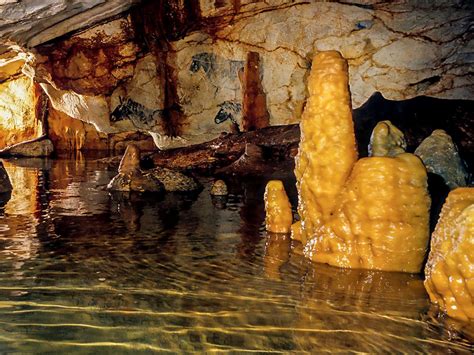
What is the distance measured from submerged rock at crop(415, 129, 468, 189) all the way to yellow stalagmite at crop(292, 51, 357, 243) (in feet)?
5.46

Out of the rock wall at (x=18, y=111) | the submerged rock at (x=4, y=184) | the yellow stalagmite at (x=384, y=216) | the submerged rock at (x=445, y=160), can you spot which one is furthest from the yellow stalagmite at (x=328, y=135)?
the rock wall at (x=18, y=111)

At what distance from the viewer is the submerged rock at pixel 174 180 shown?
390 inches

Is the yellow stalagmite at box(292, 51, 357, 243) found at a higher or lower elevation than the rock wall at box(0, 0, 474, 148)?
lower

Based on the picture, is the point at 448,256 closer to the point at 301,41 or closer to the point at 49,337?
the point at 49,337

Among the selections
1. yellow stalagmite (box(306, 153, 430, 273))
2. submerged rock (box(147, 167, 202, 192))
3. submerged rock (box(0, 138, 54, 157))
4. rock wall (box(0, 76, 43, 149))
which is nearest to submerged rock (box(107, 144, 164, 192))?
submerged rock (box(147, 167, 202, 192))

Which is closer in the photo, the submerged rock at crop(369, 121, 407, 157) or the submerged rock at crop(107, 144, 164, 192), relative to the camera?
the submerged rock at crop(369, 121, 407, 157)

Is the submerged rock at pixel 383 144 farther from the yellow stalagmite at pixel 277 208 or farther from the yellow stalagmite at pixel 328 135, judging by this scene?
the yellow stalagmite at pixel 277 208

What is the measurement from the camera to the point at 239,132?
14609 millimetres

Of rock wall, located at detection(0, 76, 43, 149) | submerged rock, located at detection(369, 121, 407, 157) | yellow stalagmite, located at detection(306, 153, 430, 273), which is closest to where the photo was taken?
yellow stalagmite, located at detection(306, 153, 430, 273)

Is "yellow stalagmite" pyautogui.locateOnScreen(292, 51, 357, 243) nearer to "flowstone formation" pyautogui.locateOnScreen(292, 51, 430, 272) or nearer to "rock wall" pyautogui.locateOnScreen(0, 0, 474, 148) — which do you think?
"flowstone formation" pyautogui.locateOnScreen(292, 51, 430, 272)

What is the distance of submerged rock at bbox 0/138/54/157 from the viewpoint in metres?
19.7

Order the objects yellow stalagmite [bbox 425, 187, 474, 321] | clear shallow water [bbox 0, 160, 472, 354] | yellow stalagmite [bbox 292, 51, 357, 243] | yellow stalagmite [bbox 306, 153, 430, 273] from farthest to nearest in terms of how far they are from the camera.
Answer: yellow stalagmite [bbox 292, 51, 357, 243] → yellow stalagmite [bbox 306, 153, 430, 273] → yellow stalagmite [bbox 425, 187, 474, 321] → clear shallow water [bbox 0, 160, 472, 354]

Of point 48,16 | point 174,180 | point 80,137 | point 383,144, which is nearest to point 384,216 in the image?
point 383,144

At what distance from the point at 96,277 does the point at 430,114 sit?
10.6m
